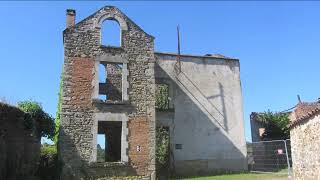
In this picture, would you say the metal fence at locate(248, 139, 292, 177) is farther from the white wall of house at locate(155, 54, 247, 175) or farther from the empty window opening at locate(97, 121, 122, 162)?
the empty window opening at locate(97, 121, 122, 162)

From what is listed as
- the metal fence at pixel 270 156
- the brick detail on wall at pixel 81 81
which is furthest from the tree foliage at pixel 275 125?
the brick detail on wall at pixel 81 81

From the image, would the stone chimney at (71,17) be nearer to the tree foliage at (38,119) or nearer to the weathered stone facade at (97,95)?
the weathered stone facade at (97,95)

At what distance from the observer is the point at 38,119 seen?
19984 millimetres

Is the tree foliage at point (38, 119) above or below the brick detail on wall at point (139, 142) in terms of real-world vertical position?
above

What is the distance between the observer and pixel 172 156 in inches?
920

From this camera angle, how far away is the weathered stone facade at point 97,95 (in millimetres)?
18656

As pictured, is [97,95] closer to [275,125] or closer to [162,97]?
[162,97]

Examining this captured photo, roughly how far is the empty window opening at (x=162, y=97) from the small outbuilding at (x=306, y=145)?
8413 millimetres

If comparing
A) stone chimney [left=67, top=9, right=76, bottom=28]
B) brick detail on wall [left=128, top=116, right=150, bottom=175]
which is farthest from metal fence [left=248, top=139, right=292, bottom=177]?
stone chimney [left=67, top=9, right=76, bottom=28]

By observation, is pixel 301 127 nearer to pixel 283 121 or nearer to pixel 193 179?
pixel 193 179

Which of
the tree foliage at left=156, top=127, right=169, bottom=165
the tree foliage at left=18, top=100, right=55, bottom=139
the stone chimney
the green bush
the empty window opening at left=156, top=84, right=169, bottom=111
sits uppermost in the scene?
the stone chimney

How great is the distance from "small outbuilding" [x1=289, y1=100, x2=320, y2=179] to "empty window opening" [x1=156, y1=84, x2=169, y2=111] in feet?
27.6

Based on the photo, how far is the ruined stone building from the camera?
18.9m

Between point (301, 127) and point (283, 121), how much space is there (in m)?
13.1
